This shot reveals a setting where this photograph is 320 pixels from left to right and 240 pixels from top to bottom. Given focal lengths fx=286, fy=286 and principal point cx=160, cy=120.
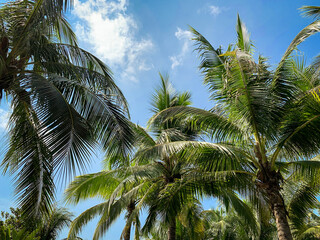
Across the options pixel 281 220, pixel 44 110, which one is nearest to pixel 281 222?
pixel 281 220

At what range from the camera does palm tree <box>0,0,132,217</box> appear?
526 centimetres

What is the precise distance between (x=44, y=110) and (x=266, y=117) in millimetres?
4957

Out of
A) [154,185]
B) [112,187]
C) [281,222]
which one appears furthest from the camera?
[112,187]

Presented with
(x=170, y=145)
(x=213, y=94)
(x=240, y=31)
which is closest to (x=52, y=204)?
(x=170, y=145)

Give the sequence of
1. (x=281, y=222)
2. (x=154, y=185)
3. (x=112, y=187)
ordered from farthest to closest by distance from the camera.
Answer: (x=112, y=187) < (x=154, y=185) < (x=281, y=222)

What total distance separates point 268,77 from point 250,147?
1960 mm

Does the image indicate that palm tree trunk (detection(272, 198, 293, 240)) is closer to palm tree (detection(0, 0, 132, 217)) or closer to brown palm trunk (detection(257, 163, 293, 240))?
brown palm trunk (detection(257, 163, 293, 240))

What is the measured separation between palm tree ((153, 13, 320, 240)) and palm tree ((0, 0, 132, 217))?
209cm

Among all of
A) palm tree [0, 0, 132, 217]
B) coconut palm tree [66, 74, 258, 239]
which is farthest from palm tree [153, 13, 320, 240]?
palm tree [0, 0, 132, 217]

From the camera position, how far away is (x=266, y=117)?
6.88 metres

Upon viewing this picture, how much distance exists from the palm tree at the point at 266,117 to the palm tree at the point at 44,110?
2094 millimetres

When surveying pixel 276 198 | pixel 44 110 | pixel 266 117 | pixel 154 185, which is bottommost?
pixel 276 198

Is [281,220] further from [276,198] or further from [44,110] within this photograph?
[44,110]

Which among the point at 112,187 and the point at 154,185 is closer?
the point at 154,185
